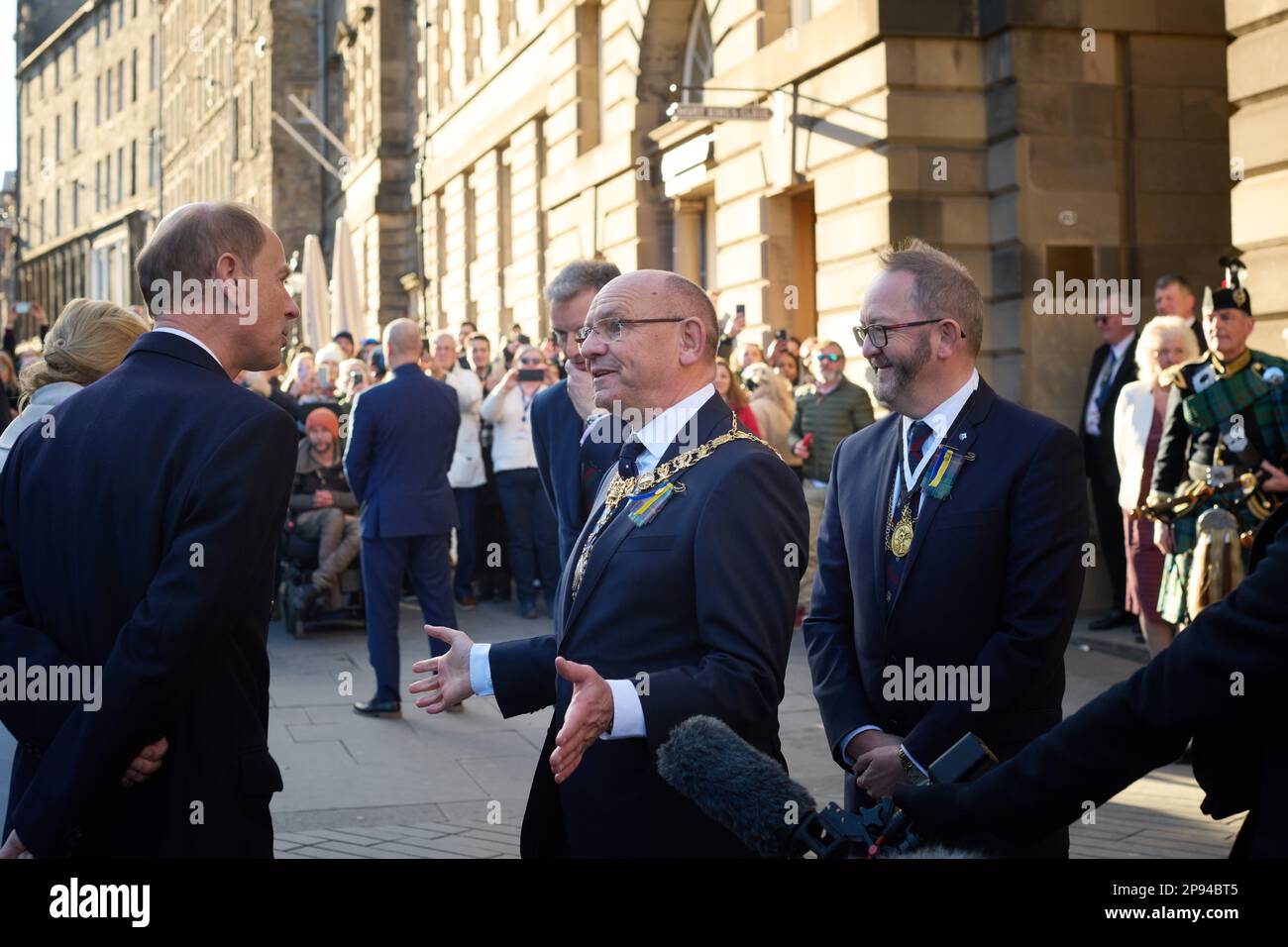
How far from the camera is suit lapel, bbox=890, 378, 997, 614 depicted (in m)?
3.83

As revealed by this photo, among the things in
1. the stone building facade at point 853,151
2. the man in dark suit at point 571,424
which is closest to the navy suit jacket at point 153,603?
the man in dark suit at point 571,424

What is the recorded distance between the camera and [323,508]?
42.3 ft

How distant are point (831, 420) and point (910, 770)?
9596 mm

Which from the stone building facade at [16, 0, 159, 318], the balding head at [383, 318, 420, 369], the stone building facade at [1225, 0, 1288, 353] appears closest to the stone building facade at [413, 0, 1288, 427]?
the stone building facade at [1225, 0, 1288, 353]

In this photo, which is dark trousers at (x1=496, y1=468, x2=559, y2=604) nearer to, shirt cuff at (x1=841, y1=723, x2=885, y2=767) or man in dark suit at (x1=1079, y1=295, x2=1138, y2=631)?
man in dark suit at (x1=1079, y1=295, x2=1138, y2=631)

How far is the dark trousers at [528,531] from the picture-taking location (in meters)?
13.6

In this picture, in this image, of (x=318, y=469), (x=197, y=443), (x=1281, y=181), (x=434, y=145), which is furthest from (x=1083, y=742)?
(x=434, y=145)

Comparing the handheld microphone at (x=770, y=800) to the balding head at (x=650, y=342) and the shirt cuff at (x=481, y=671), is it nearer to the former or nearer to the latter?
the shirt cuff at (x=481, y=671)

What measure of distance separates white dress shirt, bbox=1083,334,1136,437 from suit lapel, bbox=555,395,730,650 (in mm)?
8917

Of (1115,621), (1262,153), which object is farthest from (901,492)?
(1115,621)

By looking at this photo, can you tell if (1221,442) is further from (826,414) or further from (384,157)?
(384,157)
